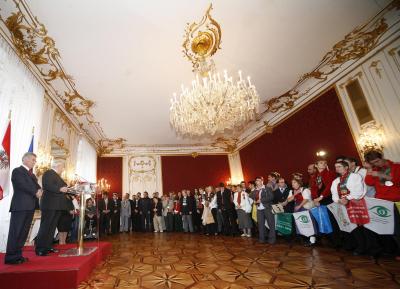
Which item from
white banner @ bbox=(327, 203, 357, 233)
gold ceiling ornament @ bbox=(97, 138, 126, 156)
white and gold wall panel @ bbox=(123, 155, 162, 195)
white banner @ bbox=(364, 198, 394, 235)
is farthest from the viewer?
white and gold wall panel @ bbox=(123, 155, 162, 195)

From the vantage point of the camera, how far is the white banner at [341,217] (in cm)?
331

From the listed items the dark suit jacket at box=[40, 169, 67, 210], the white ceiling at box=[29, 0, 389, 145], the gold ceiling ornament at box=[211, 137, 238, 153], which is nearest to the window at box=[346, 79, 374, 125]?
the white ceiling at box=[29, 0, 389, 145]

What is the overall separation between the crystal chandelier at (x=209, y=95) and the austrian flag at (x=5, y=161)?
9.66ft

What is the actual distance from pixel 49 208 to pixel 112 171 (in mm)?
7844

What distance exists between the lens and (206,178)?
11539 millimetres

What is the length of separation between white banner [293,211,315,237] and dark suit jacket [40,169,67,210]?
4.12 metres

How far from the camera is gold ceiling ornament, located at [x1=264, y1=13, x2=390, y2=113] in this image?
4531mm

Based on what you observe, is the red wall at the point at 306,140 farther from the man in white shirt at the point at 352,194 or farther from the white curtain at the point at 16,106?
the white curtain at the point at 16,106

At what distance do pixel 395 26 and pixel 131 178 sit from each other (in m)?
10.5

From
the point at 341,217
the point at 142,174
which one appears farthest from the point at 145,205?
the point at 341,217

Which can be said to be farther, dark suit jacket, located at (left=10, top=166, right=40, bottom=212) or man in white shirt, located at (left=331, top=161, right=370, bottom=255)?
man in white shirt, located at (left=331, top=161, right=370, bottom=255)

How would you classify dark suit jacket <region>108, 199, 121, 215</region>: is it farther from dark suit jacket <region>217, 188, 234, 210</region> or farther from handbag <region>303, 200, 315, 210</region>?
handbag <region>303, 200, 315, 210</region>

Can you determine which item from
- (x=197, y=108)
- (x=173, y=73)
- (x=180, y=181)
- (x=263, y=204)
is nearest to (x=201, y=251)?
(x=263, y=204)

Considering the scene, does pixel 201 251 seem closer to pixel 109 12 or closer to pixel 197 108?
→ pixel 197 108
